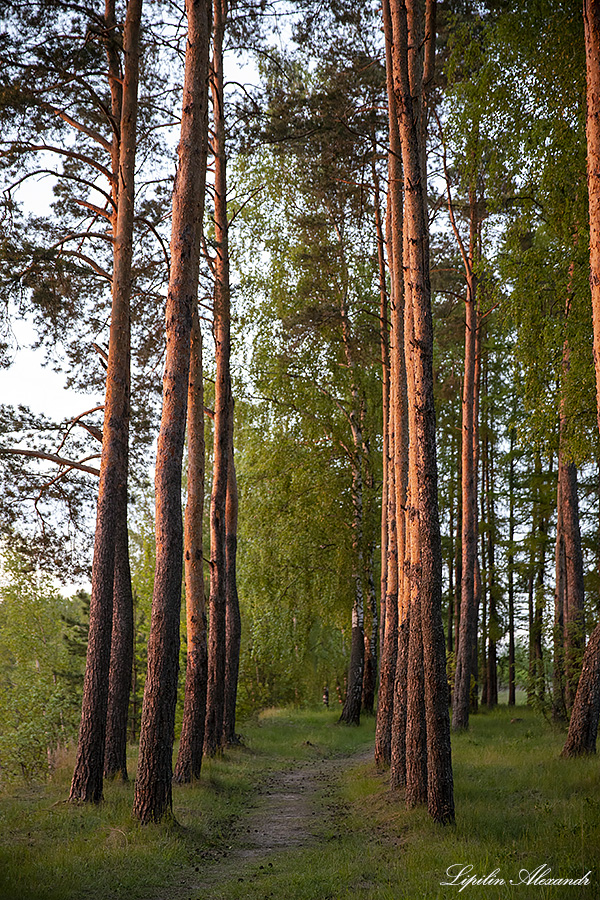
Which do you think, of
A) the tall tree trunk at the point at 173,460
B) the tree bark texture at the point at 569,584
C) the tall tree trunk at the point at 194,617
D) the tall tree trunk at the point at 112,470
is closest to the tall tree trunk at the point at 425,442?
the tall tree trunk at the point at 173,460

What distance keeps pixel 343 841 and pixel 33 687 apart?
23.0 m

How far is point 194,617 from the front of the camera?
11.1 m

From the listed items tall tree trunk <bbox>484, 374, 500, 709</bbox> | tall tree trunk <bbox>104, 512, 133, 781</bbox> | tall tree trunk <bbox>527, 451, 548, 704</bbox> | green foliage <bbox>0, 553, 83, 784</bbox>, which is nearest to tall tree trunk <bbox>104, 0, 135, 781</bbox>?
tall tree trunk <bbox>104, 512, 133, 781</bbox>

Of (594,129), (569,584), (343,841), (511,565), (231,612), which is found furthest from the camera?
(511,565)

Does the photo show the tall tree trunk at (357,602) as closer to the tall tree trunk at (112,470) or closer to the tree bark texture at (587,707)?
the tree bark texture at (587,707)

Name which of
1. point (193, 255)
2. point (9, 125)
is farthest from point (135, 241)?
point (193, 255)

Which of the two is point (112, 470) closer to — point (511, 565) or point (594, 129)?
point (594, 129)

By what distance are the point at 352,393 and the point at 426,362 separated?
12.7m

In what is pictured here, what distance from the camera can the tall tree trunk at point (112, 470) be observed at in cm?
917

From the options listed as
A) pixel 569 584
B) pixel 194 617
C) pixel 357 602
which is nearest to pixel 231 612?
pixel 194 617

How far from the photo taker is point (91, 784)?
9.00 m

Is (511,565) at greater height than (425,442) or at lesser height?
lesser

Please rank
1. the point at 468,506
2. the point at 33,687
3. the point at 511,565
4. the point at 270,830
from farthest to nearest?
the point at 33,687
the point at 511,565
the point at 468,506
the point at 270,830

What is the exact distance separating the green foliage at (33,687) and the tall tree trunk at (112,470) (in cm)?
1222
